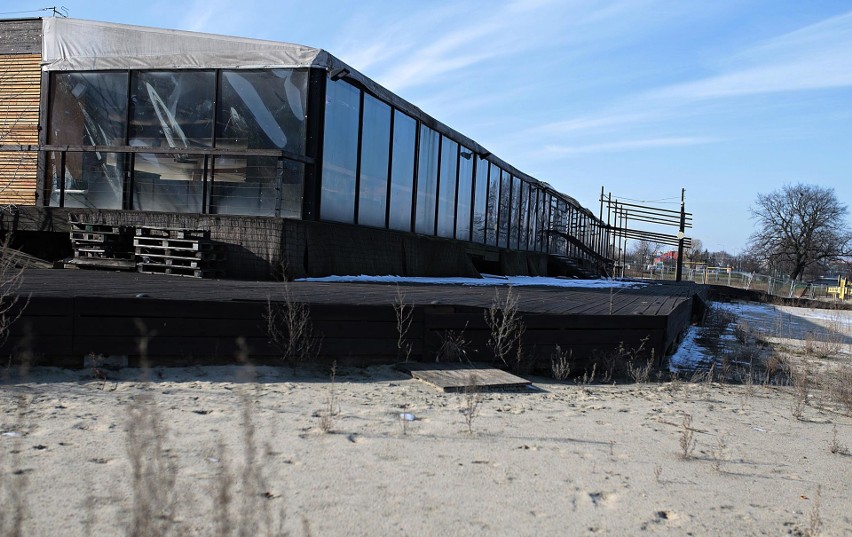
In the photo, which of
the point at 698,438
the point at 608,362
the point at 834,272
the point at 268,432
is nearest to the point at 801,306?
the point at 608,362

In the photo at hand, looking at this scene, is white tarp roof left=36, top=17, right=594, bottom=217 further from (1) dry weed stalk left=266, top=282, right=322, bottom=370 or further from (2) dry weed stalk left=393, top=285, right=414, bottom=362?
(1) dry weed stalk left=266, top=282, right=322, bottom=370

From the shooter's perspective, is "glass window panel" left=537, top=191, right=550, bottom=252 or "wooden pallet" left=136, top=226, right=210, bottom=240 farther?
"glass window panel" left=537, top=191, right=550, bottom=252

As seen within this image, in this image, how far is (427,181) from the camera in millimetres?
20094

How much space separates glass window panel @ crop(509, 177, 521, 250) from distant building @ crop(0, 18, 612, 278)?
12425mm

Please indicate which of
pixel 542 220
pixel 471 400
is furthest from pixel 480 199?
pixel 471 400

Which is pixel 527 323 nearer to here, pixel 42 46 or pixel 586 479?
pixel 586 479

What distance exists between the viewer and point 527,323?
7.91 m

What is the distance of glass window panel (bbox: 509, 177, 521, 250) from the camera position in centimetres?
2888

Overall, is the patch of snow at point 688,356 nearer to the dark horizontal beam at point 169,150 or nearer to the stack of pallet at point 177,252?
the dark horizontal beam at point 169,150

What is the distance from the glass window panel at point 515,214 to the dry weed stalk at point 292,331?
21952mm

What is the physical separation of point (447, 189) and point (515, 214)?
26.9 ft

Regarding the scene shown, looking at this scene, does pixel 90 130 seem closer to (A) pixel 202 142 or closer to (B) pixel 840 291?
(A) pixel 202 142

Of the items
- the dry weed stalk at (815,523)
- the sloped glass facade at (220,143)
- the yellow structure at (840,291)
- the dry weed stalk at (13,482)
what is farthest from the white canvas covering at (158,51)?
the yellow structure at (840,291)

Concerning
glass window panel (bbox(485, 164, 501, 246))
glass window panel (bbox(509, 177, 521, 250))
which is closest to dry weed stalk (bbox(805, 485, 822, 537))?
glass window panel (bbox(485, 164, 501, 246))
